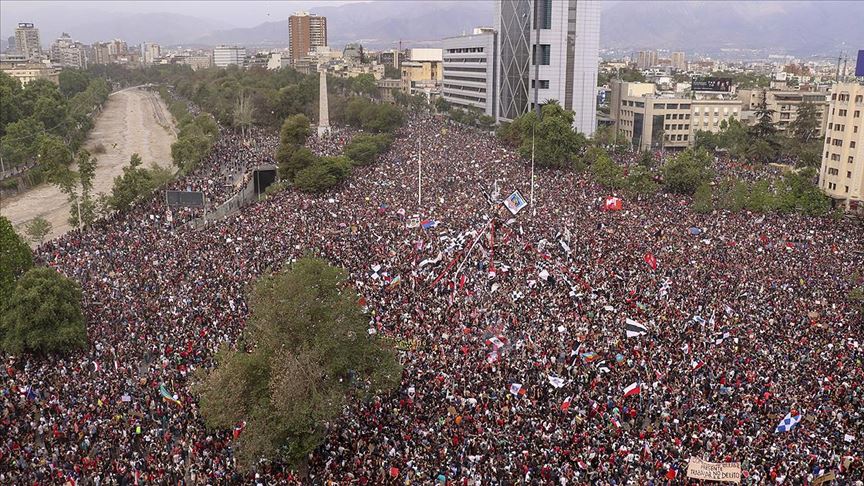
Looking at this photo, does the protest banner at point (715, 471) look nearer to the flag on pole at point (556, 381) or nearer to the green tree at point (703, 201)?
the flag on pole at point (556, 381)

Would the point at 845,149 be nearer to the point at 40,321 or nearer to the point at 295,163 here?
the point at 295,163

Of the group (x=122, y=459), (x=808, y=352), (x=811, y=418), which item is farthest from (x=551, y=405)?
(x=122, y=459)

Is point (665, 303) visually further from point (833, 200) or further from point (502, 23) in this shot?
point (502, 23)

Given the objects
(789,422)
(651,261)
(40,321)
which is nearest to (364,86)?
(651,261)

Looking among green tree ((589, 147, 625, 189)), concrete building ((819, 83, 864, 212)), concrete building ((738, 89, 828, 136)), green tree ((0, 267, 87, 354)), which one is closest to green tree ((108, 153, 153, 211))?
green tree ((0, 267, 87, 354))

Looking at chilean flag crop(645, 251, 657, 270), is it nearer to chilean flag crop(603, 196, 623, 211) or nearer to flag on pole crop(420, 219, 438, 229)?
flag on pole crop(420, 219, 438, 229)

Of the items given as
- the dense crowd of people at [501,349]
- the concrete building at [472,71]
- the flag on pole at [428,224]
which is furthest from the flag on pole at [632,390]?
the concrete building at [472,71]
